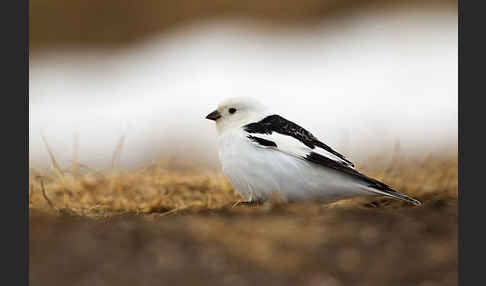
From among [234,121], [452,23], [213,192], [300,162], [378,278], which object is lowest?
[378,278]

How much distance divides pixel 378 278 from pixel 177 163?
1.05 m

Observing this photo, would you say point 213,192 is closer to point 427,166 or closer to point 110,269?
point 110,269

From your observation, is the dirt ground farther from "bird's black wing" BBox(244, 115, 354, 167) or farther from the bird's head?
the bird's head

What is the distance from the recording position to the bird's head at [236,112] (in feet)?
5.60

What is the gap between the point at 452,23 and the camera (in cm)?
447

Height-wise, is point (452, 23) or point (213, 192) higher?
point (452, 23)

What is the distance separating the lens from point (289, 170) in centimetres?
155

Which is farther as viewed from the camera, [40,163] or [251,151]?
[40,163]

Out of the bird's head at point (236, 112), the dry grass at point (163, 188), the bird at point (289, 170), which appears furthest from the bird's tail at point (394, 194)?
the bird's head at point (236, 112)

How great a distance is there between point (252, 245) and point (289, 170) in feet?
0.79

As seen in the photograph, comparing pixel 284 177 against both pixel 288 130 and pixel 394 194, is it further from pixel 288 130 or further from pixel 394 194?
pixel 394 194

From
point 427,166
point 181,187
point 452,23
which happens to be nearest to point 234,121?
point 181,187

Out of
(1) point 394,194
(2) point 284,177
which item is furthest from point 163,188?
(1) point 394,194

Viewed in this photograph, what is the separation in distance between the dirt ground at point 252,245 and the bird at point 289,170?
0.04 meters
